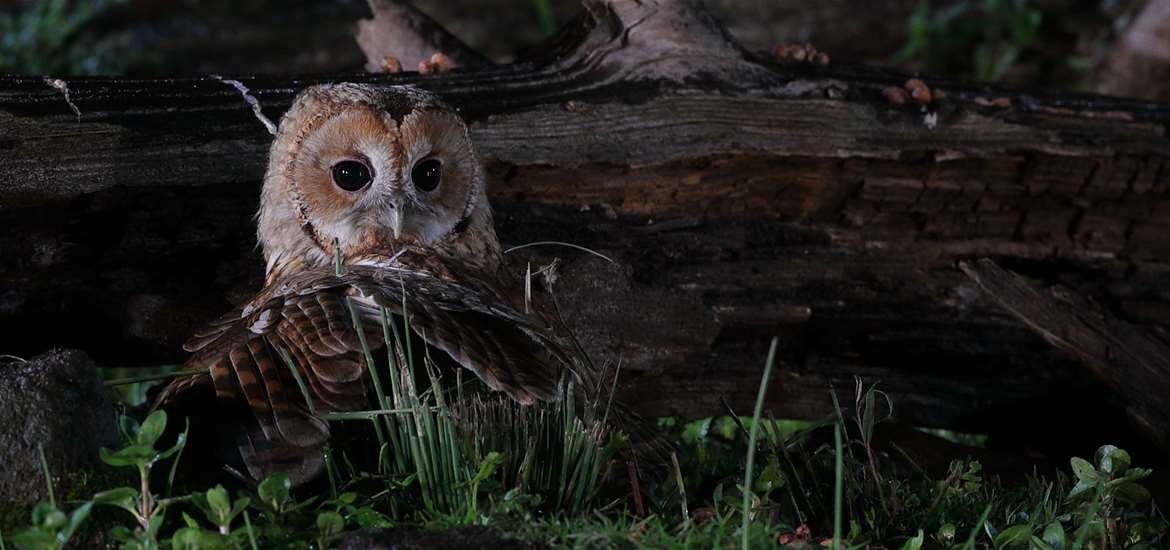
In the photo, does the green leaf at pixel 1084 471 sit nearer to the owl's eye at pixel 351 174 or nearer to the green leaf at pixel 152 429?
the owl's eye at pixel 351 174

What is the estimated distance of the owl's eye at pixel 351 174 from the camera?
2.86m

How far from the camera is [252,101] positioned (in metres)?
3.20

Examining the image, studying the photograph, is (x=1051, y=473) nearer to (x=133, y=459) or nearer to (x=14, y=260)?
(x=133, y=459)

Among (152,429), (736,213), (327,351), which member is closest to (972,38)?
(736,213)

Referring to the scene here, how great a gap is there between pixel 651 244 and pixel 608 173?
0.25 m

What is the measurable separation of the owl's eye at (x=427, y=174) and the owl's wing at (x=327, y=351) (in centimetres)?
35

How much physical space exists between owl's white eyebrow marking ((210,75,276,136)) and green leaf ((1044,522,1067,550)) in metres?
1.95

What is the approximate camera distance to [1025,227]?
151 inches

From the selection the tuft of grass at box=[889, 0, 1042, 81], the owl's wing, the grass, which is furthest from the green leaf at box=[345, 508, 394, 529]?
the tuft of grass at box=[889, 0, 1042, 81]

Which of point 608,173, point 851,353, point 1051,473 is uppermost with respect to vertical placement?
point 608,173

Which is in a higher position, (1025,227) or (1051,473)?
(1025,227)

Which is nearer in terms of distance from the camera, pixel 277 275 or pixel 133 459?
pixel 133 459

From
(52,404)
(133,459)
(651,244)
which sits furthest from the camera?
(651,244)

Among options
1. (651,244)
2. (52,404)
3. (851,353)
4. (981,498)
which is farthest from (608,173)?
(52,404)
